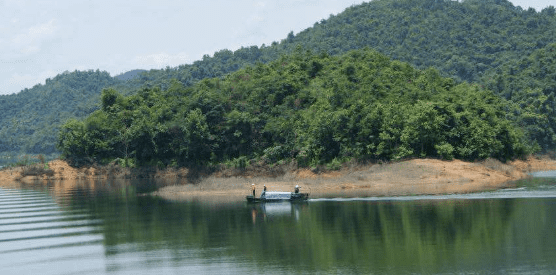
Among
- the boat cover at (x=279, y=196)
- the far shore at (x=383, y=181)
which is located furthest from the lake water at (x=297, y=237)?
the far shore at (x=383, y=181)

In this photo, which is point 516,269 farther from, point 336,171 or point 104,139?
point 104,139

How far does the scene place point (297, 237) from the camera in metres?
50.5

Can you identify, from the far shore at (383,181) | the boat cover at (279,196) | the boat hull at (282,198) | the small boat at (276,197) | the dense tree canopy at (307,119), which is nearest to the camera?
the boat hull at (282,198)

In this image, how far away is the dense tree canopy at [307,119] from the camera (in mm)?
91875

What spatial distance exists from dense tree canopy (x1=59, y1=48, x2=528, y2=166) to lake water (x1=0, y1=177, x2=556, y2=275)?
2110 cm

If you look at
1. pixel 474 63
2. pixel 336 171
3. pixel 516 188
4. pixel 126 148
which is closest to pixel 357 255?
pixel 516 188

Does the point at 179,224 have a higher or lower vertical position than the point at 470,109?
lower

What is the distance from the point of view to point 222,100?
382 ft

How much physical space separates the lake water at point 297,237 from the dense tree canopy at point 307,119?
21.1 metres

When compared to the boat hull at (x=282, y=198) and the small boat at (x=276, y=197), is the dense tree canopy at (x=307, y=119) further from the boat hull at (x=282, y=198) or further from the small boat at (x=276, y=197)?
the small boat at (x=276, y=197)

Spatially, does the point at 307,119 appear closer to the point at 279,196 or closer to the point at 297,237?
the point at 279,196

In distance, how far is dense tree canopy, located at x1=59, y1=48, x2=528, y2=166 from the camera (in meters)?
91.9

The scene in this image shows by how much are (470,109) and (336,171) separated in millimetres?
20731

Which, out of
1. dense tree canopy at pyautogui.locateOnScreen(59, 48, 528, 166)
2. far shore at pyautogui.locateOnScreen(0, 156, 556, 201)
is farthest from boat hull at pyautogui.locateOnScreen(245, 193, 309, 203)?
dense tree canopy at pyautogui.locateOnScreen(59, 48, 528, 166)
